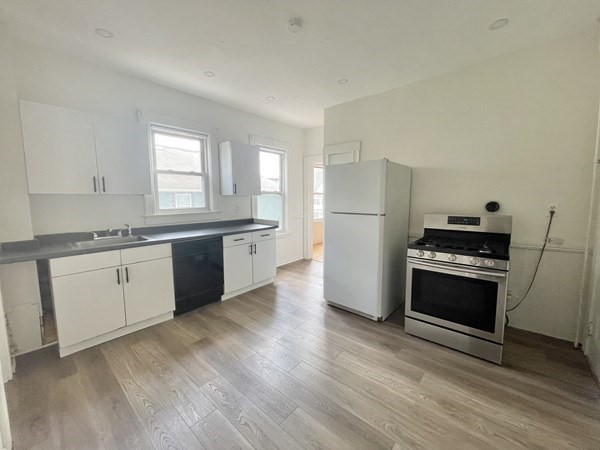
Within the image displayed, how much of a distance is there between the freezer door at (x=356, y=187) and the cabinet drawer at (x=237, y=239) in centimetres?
122

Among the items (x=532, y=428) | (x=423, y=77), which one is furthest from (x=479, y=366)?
(x=423, y=77)

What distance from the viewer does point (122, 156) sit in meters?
2.53

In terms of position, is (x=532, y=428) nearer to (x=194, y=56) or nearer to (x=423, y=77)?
(x=423, y=77)

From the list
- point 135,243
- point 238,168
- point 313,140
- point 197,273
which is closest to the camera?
point 135,243

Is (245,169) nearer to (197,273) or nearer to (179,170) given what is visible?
(179,170)

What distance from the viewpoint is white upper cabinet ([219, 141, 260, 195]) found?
354 cm

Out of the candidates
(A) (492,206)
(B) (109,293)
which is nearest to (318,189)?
(A) (492,206)

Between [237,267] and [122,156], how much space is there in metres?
1.82

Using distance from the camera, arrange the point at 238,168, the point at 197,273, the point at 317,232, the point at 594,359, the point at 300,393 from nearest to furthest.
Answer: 1. the point at 300,393
2. the point at 594,359
3. the point at 197,273
4. the point at 238,168
5. the point at 317,232

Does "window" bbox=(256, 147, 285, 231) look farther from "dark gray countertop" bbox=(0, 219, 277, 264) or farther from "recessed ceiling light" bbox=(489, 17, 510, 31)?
"recessed ceiling light" bbox=(489, 17, 510, 31)

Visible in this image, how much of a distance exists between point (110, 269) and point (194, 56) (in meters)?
2.22

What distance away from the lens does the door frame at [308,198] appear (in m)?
5.11

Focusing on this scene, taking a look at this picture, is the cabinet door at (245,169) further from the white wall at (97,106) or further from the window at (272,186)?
the window at (272,186)

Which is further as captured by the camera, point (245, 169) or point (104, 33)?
point (245, 169)
